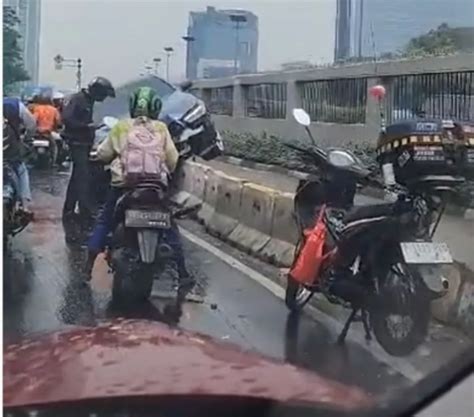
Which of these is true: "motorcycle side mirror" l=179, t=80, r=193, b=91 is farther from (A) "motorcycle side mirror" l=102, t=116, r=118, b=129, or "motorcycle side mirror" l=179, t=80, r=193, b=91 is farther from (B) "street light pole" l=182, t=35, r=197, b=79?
(A) "motorcycle side mirror" l=102, t=116, r=118, b=129

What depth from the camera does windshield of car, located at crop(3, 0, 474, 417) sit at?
2299 millimetres

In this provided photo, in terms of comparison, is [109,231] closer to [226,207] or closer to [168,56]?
[168,56]

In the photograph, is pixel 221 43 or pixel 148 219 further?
pixel 148 219

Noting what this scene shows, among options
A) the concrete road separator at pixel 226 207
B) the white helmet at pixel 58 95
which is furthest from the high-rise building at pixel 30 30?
the concrete road separator at pixel 226 207

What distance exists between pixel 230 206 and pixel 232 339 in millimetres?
911

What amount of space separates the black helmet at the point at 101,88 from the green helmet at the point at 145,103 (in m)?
0.06

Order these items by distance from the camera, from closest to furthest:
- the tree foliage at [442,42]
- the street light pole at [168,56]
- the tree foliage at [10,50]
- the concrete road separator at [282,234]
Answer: the tree foliage at [10,50], the street light pole at [168,56], the tree foliage at [442,42], the concrete road separator at [282,234]

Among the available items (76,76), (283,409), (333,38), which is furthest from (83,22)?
(283,409)

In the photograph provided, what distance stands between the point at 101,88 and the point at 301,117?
0.58 m

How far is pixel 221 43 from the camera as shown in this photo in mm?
2520

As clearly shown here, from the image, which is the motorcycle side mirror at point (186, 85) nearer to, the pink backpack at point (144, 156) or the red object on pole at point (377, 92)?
the pink backpack at point (144, 156)

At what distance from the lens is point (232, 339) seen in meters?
2.50

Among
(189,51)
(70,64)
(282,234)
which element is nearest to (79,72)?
(70,64)

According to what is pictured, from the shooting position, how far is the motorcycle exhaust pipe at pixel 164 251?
267 cm
